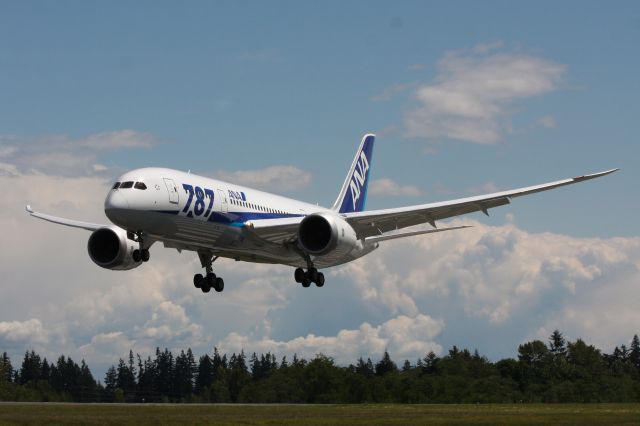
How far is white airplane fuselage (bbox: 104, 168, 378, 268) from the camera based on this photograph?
4253 centimetres

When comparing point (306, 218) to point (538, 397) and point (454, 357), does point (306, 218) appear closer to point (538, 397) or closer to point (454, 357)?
point (538, 397)

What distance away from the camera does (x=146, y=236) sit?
45750mm

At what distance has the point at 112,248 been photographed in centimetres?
Result: 5153

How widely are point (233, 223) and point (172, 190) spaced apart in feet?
16.6

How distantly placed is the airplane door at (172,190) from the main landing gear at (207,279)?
1087cm

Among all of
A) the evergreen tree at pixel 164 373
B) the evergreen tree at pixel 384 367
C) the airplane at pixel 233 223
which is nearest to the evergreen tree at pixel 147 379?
the evergreen tree at pixel 164 373

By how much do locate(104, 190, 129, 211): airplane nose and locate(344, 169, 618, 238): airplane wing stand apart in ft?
43.2

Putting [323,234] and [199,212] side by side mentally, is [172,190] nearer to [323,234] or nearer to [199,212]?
[199,212]

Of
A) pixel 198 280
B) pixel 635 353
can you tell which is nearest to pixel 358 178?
pixel 198 280

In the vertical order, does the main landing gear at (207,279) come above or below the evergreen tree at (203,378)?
below

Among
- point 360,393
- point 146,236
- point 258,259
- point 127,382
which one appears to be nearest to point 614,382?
point 360,393

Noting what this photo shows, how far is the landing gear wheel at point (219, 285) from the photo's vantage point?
5534 cm

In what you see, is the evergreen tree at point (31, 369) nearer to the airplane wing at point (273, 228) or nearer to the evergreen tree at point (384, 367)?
the evergreen tree at point (384, 367)

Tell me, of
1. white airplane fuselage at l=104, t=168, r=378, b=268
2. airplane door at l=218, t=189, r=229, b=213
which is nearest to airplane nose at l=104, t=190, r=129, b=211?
white airplane fuselage at l=104, t=168, r=378, b=268
